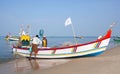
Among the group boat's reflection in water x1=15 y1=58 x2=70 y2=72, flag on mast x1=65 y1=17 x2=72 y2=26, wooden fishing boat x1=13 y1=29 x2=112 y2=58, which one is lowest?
boat's reflection in water x1=15 y1=58 x2=70 y2=72

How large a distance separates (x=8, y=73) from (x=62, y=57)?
4932 millimetres

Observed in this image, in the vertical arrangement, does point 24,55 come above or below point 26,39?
below

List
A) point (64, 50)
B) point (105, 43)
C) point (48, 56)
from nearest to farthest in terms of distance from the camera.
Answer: point (105, 43) → point (64, 50) → point (48, 56)

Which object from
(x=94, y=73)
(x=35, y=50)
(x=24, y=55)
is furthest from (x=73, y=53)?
(x=94, y=73)

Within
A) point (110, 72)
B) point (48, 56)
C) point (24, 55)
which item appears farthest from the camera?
point (24, 55)

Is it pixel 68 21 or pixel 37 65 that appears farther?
pixel 68 21

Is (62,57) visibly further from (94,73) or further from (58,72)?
(94,73)

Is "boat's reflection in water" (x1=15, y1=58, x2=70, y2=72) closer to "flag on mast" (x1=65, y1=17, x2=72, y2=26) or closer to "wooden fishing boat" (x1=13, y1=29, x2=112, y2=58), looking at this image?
"wooden fishing boat" (x1=13, y1=29, x2=112, y2=58)

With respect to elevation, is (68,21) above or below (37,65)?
above

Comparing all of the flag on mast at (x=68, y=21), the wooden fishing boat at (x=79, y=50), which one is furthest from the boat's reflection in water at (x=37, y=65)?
the flag on mast at (x=68, y=21)

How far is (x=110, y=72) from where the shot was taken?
27.5ft

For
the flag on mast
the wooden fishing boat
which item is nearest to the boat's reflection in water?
the wooden fishing boat

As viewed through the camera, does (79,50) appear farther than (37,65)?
Yes

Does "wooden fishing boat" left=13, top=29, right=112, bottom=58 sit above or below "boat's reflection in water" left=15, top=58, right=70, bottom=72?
above
